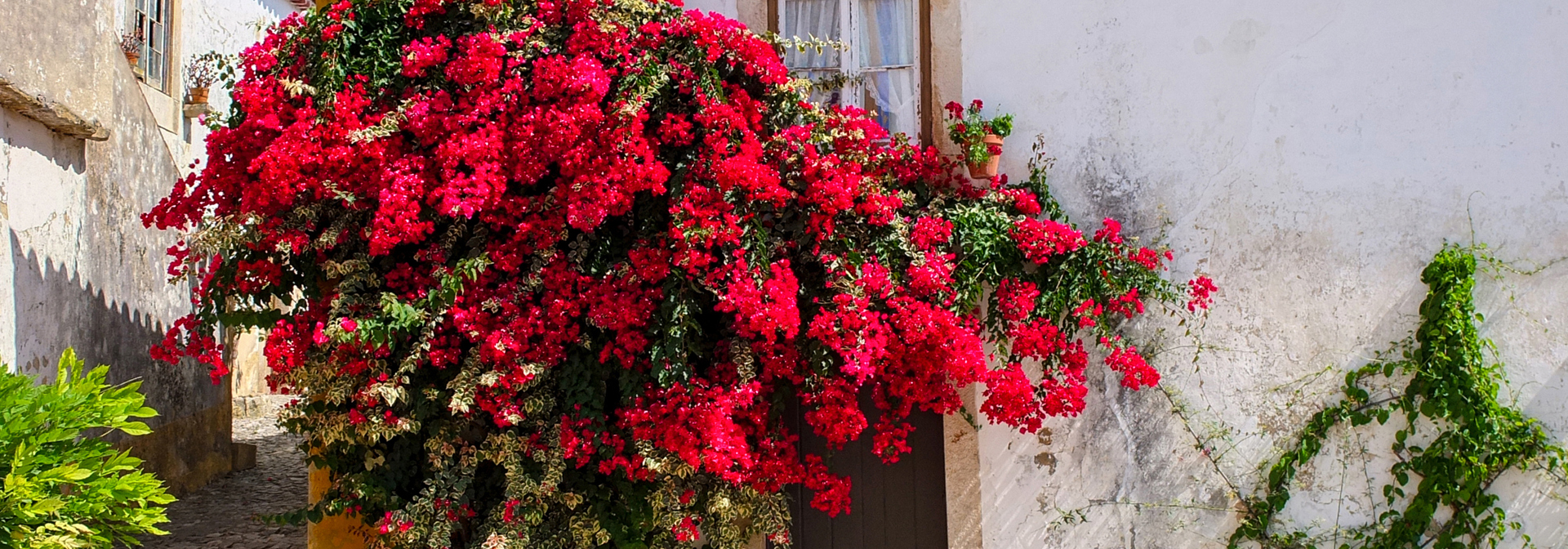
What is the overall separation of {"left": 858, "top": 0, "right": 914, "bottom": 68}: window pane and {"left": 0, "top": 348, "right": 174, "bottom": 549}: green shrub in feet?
11.2

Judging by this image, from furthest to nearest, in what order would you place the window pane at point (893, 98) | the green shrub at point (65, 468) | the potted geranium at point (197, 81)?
1. the potted geranium at point (197, 81)
2. the window pane at point (893, 98)
3. the green shrub at point (65, 468)

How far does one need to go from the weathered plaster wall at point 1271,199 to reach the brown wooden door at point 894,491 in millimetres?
299

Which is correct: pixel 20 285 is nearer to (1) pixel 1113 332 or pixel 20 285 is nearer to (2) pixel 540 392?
(2) pixel 540 392

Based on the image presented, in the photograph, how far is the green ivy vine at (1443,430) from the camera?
14.7 feet

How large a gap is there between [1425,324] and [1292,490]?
919 millimetres

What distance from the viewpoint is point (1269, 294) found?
473 centimetres

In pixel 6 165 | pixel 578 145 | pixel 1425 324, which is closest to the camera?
pixel 578 145

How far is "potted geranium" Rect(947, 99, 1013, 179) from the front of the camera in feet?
15.3

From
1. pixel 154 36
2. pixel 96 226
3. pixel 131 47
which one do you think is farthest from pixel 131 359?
pixel 154 36

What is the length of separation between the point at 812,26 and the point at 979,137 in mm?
1050

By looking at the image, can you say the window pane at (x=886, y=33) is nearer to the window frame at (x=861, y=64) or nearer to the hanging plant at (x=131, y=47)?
the window frame at (x=861, y=64)

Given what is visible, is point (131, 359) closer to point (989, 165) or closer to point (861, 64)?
point (861, 64)

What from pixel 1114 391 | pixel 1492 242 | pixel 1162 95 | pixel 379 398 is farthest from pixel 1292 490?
pixel 379 398

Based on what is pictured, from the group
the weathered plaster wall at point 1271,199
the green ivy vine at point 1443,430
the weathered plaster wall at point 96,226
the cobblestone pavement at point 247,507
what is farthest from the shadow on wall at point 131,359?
the green ivy vine at point 1443,430
